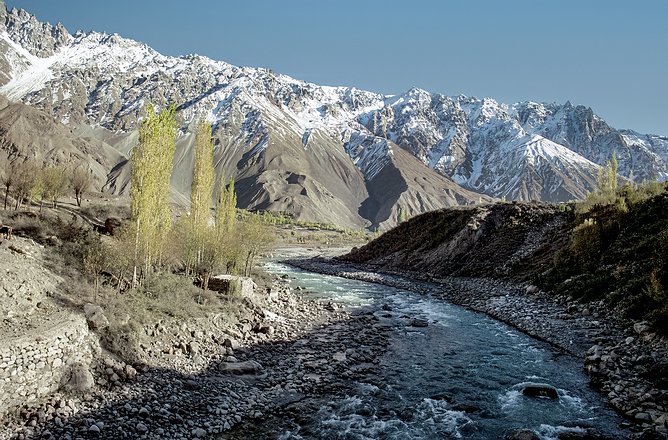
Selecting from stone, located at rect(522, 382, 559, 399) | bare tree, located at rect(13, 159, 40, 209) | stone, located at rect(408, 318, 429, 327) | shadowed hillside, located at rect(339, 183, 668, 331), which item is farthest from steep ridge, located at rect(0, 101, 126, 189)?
stone, located at rect(522, 382, 559, 399)

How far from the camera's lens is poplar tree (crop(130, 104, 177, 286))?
2214 cm

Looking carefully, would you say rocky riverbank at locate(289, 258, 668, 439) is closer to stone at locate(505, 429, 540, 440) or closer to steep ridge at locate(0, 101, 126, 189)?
stone at locate(505, 429, 540, 440)

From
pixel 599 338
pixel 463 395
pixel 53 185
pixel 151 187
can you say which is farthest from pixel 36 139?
pixel 599 338

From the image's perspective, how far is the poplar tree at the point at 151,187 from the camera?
2214 cm

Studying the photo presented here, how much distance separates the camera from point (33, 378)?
12070 mm

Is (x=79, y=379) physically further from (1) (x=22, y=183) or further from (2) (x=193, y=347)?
(1) (x=22, y=183)

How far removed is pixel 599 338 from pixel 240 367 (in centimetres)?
1607

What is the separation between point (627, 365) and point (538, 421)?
531 cm

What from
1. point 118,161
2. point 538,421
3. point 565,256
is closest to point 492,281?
point 565,256

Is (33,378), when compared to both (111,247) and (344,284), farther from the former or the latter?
(344,284)

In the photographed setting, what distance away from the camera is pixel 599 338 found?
19234mm

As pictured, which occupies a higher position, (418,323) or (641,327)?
(641,327)

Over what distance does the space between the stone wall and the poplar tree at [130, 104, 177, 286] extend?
6.79 meters

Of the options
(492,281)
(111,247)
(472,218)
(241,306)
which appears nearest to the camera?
(111,247)
